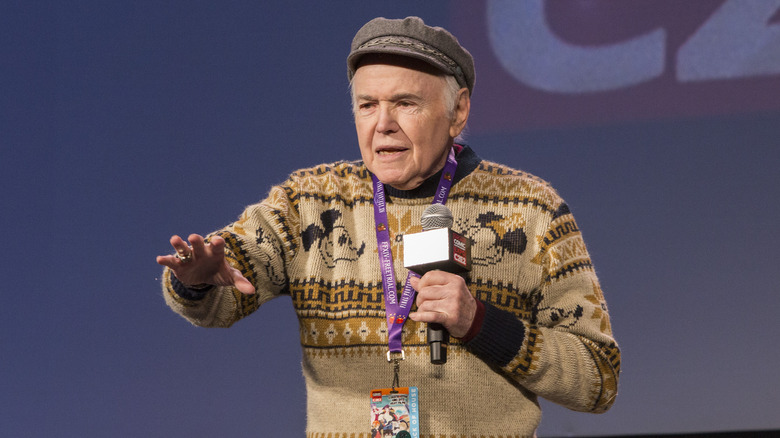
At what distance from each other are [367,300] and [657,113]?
2182 millimetres

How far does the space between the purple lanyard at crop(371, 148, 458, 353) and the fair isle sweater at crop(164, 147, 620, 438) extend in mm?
24

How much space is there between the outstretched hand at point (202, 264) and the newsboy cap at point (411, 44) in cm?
64

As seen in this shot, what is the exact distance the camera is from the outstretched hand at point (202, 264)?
1541 mm

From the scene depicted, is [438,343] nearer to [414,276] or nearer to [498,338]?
[498,338]

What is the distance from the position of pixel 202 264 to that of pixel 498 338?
657 mm

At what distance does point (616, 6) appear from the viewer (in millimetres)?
3529

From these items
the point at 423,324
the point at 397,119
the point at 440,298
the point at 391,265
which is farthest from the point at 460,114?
the point at 440,298

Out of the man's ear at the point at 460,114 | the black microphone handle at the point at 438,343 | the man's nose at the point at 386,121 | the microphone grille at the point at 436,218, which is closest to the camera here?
the black microphone handle at the point at 438,343

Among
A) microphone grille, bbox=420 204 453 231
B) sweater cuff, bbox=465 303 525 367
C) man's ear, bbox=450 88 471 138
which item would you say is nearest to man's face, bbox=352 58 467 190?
man's ear, bbox=450 88 471 138

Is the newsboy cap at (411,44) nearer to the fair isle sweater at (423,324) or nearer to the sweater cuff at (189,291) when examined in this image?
the fair isle sweater at (423,324)

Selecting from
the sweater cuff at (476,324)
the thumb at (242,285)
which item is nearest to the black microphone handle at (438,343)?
the sweater cuff at (476,324)

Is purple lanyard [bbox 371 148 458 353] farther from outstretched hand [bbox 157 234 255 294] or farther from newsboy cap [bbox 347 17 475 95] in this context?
outstretched hand [bbox 157 234 255 294]

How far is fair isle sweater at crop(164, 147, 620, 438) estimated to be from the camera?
5.93 feet

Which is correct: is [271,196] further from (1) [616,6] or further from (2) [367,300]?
(1) [616,6]
